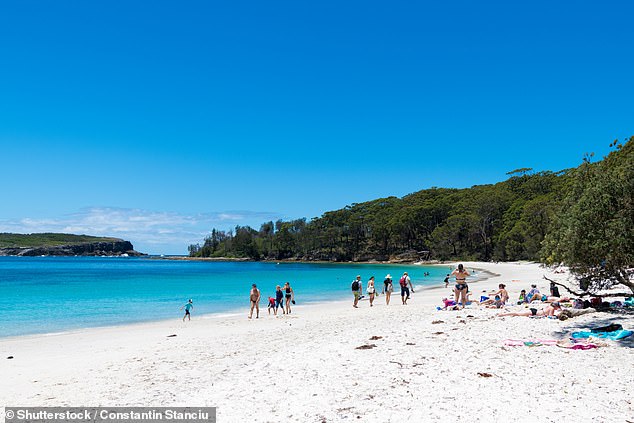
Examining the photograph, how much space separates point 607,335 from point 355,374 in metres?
6.85

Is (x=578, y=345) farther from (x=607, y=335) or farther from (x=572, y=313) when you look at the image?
(x=572, y=313)

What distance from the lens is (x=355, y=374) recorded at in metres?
8.57

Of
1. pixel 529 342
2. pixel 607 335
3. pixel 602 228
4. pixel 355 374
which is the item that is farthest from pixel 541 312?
pixel 355 374

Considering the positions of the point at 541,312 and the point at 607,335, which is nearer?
the point at 607,335

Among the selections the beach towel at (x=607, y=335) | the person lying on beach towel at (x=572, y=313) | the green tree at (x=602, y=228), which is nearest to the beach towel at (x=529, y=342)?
the beach towel at (x=607, y=335)

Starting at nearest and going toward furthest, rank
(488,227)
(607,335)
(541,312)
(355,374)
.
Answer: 1. (355,374)
2. (607,335)
3. (541,312)
4. (488,227)

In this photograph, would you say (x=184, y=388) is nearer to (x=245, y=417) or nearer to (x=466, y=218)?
(x=245, y=417)

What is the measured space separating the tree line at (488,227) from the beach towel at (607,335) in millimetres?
1348

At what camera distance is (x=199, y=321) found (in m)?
20.5

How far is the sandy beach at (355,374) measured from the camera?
6719 millimetres

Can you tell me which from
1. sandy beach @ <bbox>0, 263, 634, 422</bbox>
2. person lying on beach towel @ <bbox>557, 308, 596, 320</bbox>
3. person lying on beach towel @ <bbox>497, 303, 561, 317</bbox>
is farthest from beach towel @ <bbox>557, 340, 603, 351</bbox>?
person lying on beach towel @ <bbox>497, 303, 561, 317</bbox>

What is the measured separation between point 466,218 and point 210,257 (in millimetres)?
122951

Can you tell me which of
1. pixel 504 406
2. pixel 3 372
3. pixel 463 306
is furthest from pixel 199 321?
pixel 504 406

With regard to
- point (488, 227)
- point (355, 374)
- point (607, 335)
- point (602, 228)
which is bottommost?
point (355, 374)
